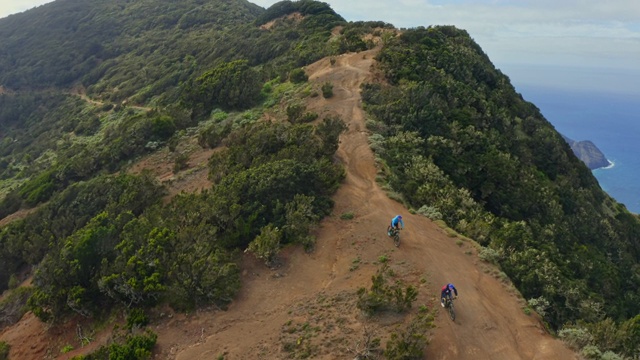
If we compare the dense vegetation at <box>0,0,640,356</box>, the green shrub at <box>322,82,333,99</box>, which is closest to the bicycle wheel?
the dense vegetation at <box>0,0,640,356</box>

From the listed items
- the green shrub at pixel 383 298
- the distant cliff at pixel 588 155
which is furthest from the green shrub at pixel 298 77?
the distant cliff at pixel 588 155

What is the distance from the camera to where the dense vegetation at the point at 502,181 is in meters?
17.3

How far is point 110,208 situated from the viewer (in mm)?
21312

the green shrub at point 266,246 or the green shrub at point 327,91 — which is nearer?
the green shrub at point 266,246

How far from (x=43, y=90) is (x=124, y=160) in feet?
186

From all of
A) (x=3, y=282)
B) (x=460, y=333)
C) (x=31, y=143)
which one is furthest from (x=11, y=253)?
(x=31, y=143)

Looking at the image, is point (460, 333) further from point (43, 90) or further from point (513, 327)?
point (43, 90)

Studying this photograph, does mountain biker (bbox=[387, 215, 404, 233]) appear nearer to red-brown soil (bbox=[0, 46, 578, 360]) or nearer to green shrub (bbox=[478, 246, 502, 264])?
red-brown soil (bbox=[0, 46, 578, 360])

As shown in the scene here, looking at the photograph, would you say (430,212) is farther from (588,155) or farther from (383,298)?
(588,155)

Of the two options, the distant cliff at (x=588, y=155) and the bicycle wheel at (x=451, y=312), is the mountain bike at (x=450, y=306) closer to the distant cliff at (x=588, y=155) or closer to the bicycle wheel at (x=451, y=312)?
the bicycle wheel at (x=451, y=312)

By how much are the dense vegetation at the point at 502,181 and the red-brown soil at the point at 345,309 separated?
1.70 m

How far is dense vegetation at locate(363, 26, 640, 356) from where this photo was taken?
17344 mm

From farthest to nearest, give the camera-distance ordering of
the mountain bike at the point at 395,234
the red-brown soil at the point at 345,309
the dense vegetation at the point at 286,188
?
the mountain bike at the point at 395,234 → the dense vegetation at the point at 286,188 → the red-brown soil at the point at 345,309

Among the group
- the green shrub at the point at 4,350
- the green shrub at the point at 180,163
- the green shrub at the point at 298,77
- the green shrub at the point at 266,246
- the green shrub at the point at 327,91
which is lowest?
the green shrub at the point at 4,350
